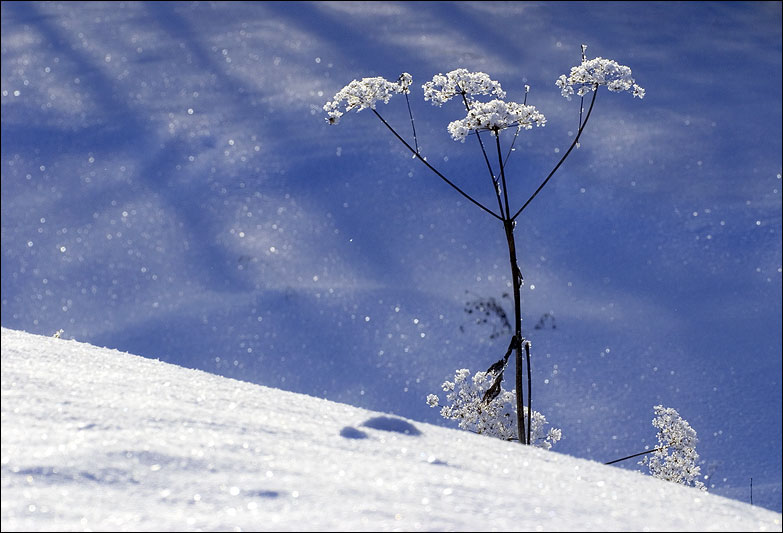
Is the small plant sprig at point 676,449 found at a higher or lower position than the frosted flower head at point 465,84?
lower

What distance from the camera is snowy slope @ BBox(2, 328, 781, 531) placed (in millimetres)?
1699

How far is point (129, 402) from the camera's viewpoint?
7.20 ft

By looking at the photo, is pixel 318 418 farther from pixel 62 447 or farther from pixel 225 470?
pixel 62 447

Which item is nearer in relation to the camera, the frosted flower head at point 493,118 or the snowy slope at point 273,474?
the snowy slope at point 273,474

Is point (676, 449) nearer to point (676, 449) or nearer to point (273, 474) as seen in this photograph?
point (676, 449)

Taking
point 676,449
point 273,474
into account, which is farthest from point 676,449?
point 273,474

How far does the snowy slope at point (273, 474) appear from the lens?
66.9 inches

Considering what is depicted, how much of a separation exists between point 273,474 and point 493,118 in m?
2.31

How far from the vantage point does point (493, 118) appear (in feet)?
12.3

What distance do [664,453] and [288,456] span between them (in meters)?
3.47

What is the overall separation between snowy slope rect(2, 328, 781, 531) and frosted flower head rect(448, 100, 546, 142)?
5.75 ft

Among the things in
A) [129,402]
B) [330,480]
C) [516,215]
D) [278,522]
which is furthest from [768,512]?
[516,215]

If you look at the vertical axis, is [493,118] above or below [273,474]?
above

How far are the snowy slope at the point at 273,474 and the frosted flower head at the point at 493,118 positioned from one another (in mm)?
1754
